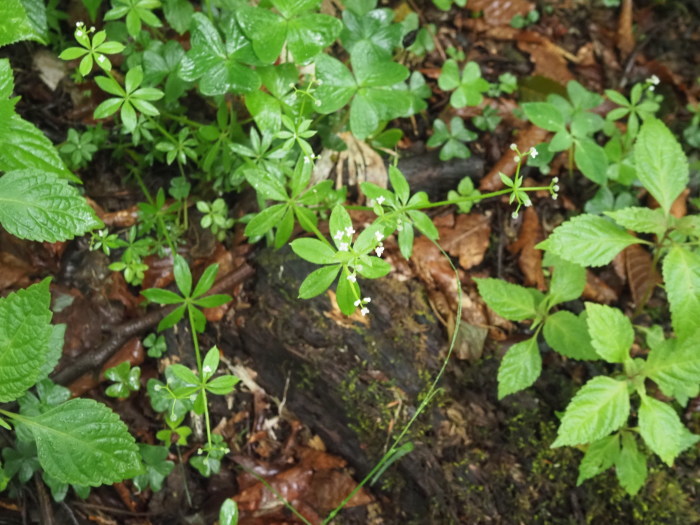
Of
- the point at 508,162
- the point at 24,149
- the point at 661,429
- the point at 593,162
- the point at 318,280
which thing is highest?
the point at 24,149

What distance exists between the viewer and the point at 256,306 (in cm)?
270

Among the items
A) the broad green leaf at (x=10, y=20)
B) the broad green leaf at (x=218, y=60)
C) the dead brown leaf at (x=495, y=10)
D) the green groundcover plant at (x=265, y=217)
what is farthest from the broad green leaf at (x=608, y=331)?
the broad green leaf at (x=10, y=20)

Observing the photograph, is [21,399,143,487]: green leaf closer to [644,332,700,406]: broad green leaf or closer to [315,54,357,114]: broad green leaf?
[315,54,357,114]: broad green leaf

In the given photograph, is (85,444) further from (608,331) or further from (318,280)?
(608,331)

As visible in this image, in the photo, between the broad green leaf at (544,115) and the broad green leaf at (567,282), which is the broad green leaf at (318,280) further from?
the broad green leaf at (544,115)

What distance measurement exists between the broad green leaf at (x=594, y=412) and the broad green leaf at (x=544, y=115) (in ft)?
4.31

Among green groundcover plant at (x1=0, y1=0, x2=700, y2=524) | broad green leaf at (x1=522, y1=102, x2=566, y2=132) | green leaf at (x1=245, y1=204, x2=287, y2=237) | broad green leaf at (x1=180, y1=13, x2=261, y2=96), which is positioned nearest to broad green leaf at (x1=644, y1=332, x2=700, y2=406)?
green groundcover plant at (x1=0, y1=0, x2=700, y2=524)

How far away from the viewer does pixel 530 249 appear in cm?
298

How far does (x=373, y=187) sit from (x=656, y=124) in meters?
1.35

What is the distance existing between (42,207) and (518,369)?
2.01 m

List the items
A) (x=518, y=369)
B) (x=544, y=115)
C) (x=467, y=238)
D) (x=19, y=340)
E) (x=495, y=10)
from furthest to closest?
(x=495, y=10) < (x=467, y=238) < (x=544, y=115) < (x=518, y=369) < (x=19, y=340)

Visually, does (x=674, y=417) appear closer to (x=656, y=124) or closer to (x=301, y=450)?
(x=656, y=124)

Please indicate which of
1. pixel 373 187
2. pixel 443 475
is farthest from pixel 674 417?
pixel 373 187

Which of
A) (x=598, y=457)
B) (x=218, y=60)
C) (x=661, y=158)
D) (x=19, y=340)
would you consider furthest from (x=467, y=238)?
(x=19, y=340)
